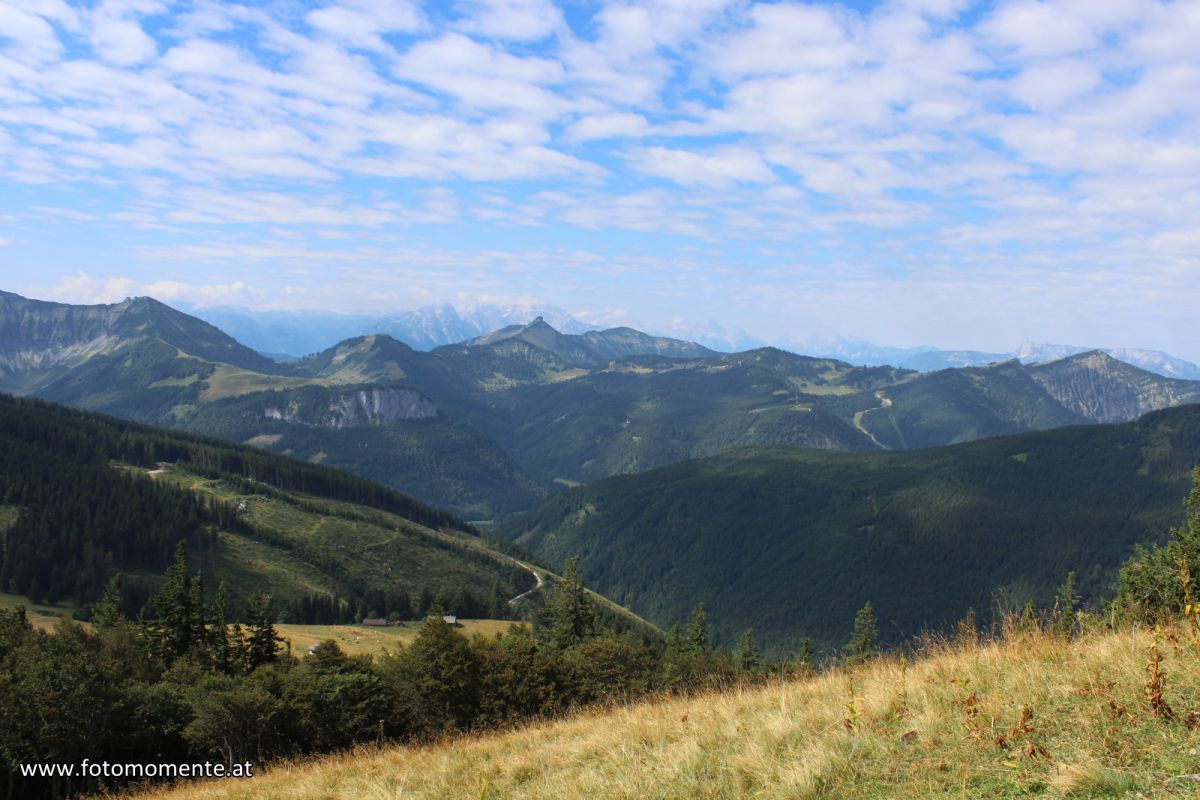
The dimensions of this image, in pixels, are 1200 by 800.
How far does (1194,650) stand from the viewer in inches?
377

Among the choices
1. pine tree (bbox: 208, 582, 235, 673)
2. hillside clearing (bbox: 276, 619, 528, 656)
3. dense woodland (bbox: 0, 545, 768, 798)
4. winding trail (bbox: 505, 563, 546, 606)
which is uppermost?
dense woodland (bbox: 0, 545, 768, 798)

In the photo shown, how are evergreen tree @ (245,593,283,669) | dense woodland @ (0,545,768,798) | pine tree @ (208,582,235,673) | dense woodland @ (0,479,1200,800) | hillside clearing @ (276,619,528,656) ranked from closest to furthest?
dense woodland @ (0,479,1200,800)
dense woodland @ (0,545,768,798)
pine tree @ (208,582,235,673)
evergreen tree @ (245,593,283,669)
hillside clearing @ (276,619,528,656)

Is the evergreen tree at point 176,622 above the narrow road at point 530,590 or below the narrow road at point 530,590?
above

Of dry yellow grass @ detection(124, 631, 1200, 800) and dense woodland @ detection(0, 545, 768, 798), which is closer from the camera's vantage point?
dry yellow grass @ detection(124, 631, 1200, 800)

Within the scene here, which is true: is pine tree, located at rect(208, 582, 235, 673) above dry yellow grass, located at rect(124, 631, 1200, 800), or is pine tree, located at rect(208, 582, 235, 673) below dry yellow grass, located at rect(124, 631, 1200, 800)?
below

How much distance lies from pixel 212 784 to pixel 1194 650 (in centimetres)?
2145

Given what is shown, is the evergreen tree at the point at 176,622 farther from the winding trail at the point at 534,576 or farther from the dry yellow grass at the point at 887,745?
the winding trail at the point at 534,576

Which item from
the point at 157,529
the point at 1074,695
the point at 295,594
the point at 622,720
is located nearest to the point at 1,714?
the point at 622,720

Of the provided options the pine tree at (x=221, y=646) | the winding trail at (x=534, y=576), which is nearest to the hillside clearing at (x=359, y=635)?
the pine tree at (x=221, y=646)

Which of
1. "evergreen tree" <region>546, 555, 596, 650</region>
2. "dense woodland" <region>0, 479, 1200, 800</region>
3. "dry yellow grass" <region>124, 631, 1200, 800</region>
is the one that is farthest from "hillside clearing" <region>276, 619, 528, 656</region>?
"dry yellow grass" <region>124, 631, 1200, 800</region>

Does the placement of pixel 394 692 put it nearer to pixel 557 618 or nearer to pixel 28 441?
pixel 557 618

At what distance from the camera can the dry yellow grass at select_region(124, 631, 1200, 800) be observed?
291 inches

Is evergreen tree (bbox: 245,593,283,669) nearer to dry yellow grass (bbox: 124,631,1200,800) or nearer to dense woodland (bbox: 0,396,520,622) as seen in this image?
dry yellow grass (bbox: 124,631,1200,800)

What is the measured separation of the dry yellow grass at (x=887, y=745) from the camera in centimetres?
738
